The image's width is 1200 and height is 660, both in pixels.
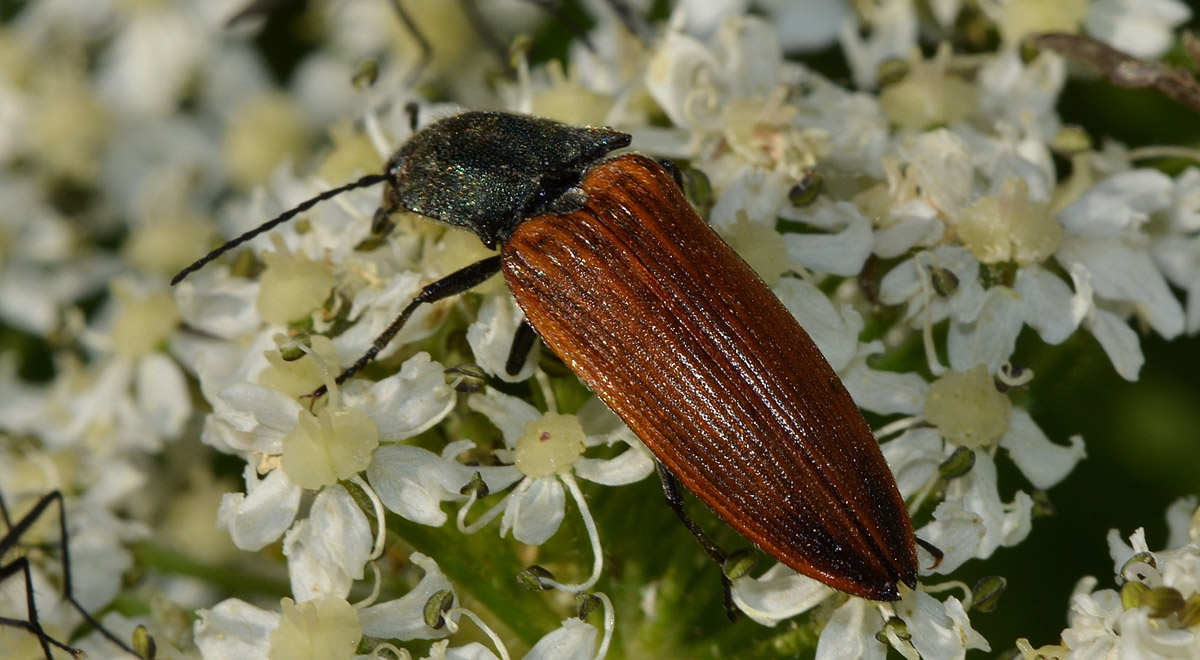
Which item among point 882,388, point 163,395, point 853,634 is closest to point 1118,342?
point 882,388

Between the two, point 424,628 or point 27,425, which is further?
point 27,425

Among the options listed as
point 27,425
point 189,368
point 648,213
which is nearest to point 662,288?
point 648,213

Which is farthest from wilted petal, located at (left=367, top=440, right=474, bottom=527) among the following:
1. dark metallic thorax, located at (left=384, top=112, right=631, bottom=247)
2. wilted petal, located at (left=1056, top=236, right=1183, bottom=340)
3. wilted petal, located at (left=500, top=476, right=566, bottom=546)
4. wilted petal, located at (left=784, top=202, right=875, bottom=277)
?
wilted petal, located at (left=1056, top=236, right=1183, bottom=340)

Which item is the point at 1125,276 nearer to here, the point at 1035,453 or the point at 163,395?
the point at 1035,453

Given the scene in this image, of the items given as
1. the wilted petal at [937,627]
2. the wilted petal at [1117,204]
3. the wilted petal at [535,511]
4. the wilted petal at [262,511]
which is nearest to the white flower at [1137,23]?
the wilted petal at [1117,204]

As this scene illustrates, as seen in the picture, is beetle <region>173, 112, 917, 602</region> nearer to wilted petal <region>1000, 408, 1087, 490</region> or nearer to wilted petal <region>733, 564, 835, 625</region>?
wilted petal <region>733, 564, 835, 625</region>

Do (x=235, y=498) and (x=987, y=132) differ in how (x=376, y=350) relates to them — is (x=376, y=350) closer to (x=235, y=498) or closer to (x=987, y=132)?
(x=235, y=498)

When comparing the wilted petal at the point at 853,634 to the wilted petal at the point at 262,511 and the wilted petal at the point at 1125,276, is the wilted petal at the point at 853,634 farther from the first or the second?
the wilted petal at the point at 262,511
